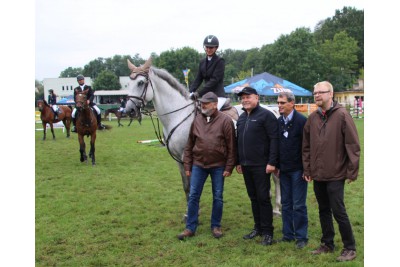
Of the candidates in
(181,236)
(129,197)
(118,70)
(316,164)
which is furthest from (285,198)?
(118,70)

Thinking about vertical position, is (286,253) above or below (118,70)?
below

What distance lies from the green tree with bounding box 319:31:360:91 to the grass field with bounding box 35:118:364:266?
59.1 m

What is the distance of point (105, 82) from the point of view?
74.1 metres

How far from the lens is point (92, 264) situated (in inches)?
182

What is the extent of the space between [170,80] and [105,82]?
71.3 m

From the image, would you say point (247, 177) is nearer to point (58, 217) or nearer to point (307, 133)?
point (307, 133)

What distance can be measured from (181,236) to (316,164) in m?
2.34

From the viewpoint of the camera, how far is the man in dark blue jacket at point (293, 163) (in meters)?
4.85

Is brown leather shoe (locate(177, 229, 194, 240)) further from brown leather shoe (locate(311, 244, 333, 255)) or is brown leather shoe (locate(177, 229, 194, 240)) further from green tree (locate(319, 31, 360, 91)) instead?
green tree (locate(319, 31, 360, 91))

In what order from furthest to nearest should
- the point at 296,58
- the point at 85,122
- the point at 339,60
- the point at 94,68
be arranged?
1. the point at 94,68
2. the point at 339,60
3. the point at 296,58
4. the point at 85,122

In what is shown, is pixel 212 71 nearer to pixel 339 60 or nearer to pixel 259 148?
pixel 259 148

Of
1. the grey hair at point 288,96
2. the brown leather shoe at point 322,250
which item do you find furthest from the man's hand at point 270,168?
the brown leather shoe at point 322,250

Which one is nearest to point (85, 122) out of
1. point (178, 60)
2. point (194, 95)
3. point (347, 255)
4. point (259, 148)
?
point (194, 95)

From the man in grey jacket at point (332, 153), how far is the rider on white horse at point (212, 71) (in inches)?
83.3
